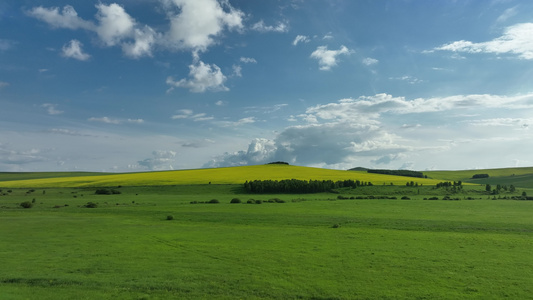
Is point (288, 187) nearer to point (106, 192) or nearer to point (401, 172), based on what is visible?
point (106, 192)

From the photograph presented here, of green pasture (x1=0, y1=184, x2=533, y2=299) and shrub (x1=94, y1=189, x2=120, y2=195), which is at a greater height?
shrub (x1=94, y1=189, x2=120, y2=195)

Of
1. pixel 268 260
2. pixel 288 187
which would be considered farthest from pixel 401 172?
pixel 268 260

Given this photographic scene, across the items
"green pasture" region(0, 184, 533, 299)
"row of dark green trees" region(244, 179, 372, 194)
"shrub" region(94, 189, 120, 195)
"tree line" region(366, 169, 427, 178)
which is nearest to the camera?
"green pasture" region(0, 184, 533, 299)

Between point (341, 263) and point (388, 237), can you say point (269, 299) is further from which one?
point (388, 237)

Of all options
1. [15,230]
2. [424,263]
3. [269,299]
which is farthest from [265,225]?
[15,230]

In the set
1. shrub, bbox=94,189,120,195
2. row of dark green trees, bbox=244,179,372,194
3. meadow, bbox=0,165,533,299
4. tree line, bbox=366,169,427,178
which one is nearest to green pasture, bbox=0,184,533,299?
meadow, bbox=0,165,533,299

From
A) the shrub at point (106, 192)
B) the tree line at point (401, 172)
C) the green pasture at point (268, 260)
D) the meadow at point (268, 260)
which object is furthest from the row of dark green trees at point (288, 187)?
the tree line at point (401, 172)

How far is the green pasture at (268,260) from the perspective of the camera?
52.8ft

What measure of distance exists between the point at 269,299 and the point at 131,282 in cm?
728

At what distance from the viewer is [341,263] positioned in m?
20.4

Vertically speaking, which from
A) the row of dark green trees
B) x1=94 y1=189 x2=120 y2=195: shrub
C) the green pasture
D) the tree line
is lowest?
the green pasture

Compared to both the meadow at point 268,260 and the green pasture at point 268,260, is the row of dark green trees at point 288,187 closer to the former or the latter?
the meadow at point 268,260

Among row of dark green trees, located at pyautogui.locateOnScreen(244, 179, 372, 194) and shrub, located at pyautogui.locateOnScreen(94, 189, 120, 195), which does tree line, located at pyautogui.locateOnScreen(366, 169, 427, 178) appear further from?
shrub, located at pyautogui.locateOnScreen(94, 189, 120, 195)

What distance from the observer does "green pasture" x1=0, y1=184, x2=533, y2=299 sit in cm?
1609
